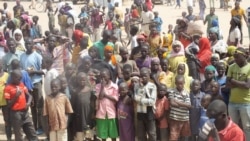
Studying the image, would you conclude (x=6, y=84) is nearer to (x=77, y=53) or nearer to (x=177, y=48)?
(x=77, y=53)

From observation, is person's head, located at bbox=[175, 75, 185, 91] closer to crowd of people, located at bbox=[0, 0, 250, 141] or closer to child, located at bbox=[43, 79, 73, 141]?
crowd of people, located at bbox=[0, 0, 250, 141]

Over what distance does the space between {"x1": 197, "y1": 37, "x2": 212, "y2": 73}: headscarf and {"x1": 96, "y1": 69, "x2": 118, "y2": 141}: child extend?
2.08m

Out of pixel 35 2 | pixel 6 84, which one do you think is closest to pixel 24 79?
pixel 6 84

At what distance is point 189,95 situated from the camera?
7.62 meters

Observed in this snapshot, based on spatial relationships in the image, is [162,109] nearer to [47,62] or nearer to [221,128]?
[47,62]

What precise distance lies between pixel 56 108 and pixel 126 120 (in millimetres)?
1032

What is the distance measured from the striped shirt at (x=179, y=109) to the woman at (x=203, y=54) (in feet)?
6.06

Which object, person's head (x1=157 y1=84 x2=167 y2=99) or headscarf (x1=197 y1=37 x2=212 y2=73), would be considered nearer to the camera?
person's head (x1=157 y1=84 x2=167 y2=99)

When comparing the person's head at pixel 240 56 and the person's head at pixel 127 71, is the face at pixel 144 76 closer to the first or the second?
the person's head at pixel 127 71

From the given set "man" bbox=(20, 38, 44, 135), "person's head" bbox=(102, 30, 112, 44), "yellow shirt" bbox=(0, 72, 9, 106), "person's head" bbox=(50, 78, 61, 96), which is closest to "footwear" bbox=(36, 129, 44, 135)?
"man" bbox=(20, 38, 44, 135)

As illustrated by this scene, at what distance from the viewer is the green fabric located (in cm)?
792

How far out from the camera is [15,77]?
781 cm

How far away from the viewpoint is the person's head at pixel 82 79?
777 centimetres

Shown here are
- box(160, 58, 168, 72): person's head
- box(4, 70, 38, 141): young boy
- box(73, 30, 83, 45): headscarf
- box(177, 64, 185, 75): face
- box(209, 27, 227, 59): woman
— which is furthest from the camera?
box(73, 30, 83, 45): headscarf
